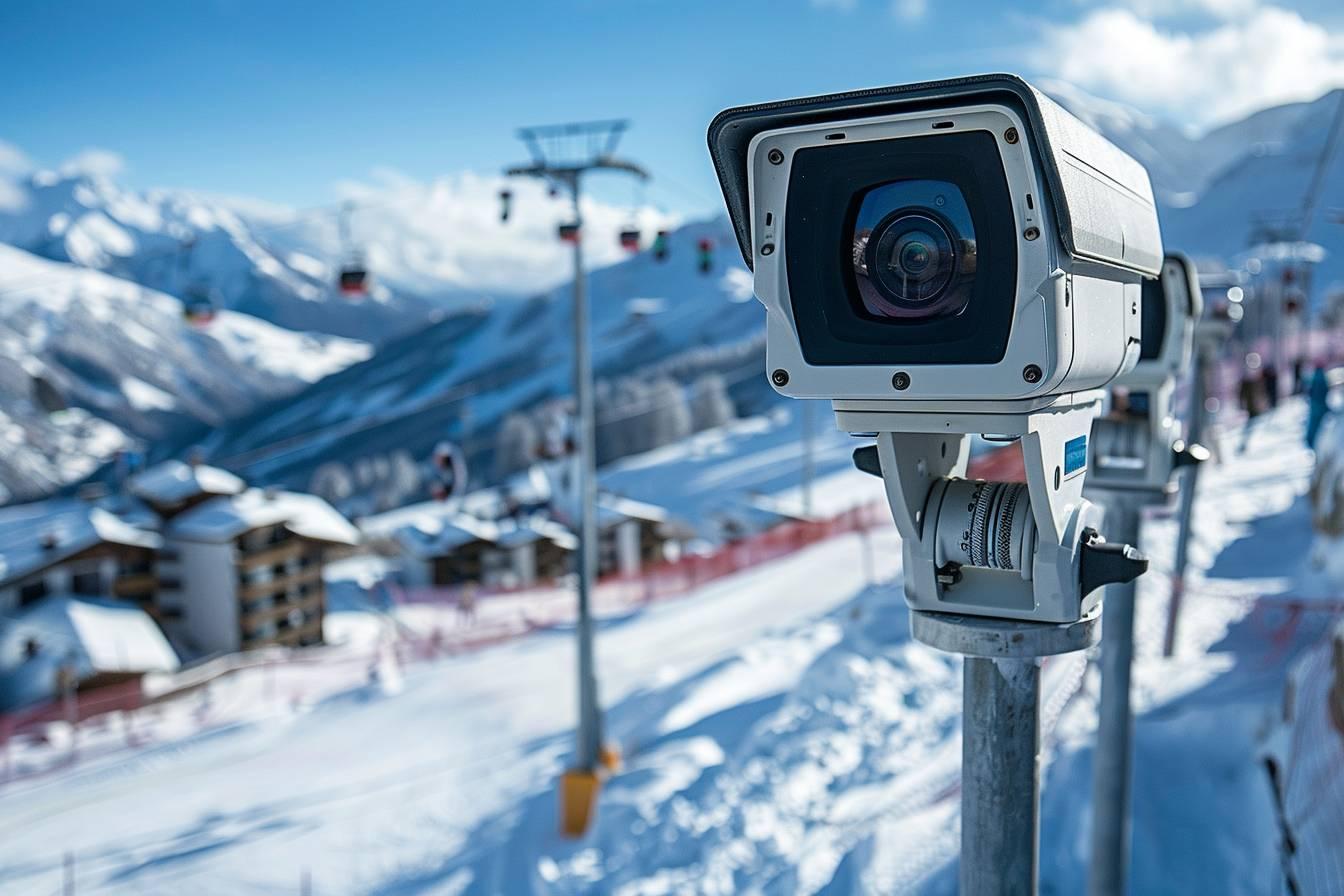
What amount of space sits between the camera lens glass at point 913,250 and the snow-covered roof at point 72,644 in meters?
25.0

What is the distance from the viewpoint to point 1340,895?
4.27 metres

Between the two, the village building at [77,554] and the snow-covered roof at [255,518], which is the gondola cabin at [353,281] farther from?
the snow-covered roof at [255,518]

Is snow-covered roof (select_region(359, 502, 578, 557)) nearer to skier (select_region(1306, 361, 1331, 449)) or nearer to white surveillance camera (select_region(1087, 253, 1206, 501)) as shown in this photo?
skier (select_region(1306, 361, 1331, 449))

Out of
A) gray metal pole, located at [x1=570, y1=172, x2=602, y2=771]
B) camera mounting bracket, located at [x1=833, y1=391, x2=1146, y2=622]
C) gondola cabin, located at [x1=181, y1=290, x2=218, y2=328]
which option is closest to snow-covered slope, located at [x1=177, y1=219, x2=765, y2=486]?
gondola cabin, located at [x1=181, y1=290, x2=218, y2=328]

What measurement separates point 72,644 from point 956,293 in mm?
25966

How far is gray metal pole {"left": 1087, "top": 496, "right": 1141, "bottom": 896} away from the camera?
3.31 m

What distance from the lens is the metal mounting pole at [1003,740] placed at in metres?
1.73

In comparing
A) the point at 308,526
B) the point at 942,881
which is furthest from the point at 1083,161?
the point at 308,526

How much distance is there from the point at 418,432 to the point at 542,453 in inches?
3790

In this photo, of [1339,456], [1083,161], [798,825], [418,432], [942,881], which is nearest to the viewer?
[1083,161]

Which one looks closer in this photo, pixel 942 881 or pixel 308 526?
pixel 942 881

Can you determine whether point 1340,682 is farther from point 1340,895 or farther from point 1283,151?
point 1283,151

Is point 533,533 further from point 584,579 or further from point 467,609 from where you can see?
point 584,579

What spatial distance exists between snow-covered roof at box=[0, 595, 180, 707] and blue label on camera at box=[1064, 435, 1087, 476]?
25.0m
